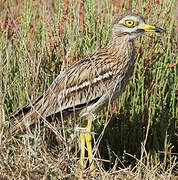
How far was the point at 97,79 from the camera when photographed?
14.5 ft

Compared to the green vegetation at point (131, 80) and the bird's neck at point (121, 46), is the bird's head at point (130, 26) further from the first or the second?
the green vegetation at point (131, 80)

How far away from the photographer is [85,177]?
3.68 metres

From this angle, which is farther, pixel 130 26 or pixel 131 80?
pixel 131 80

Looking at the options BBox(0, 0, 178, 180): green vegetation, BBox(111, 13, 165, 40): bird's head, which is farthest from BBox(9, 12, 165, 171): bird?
BBox(0, 0, 178, 180): green vegetation

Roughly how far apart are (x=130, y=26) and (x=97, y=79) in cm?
58

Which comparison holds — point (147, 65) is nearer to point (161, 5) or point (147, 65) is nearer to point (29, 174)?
point (161, 5)

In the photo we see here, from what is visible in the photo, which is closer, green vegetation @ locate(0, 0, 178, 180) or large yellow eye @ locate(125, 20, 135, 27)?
large yellow eye @ locate(125, 20, 135, 27)

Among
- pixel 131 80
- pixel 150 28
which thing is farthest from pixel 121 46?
pixel 131 80

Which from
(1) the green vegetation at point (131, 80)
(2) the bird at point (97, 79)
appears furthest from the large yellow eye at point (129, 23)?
(1) the green vegetation at point (131, 80)

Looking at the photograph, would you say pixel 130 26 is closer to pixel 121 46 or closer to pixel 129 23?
pixel 129 23

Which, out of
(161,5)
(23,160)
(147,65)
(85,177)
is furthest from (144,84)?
(23,160)

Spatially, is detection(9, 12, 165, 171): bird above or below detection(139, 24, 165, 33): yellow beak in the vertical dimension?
below

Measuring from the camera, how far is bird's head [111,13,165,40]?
4.40m

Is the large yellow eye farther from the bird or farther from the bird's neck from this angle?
the bird's neck
